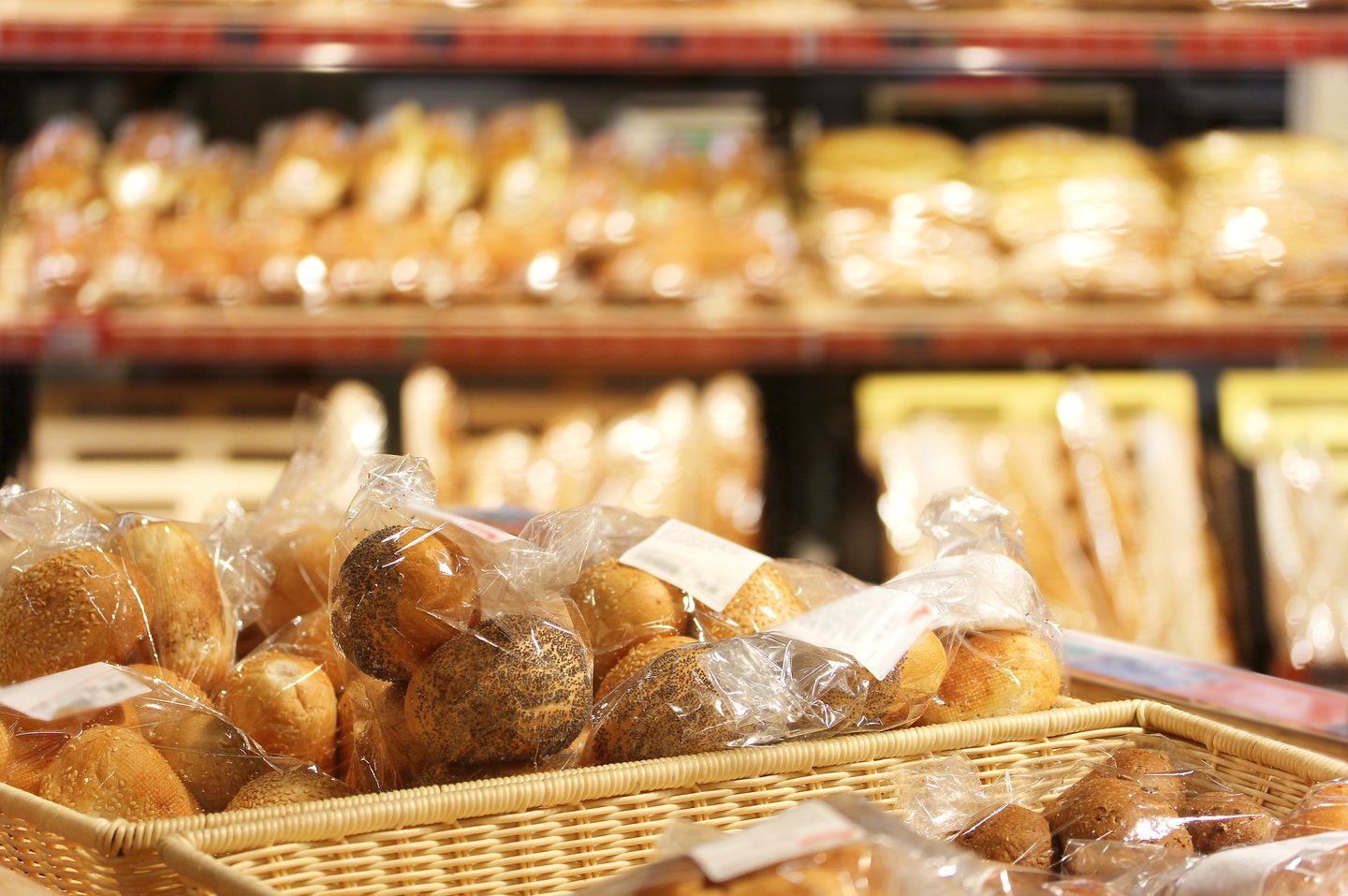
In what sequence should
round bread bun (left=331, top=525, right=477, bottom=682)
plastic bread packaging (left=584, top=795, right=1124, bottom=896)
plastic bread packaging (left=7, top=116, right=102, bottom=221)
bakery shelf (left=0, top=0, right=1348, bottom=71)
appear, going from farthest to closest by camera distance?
plastic bread packaging (left=7, top=116, right=102, bottom=221) → bakery shelf (left=0, top=0, right=1348, bottom=71) → round bread bun (left=331, top=525, right=477, bottom=682) → plastic bread packaging (left=584, top=795, right=1124, bottom=896)

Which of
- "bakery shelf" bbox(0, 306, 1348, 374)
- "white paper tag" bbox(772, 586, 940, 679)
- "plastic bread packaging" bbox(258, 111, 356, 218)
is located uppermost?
"plastic bread packaging" bbox(258, 111, 356, 218)

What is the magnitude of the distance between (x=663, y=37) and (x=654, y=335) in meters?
0.49

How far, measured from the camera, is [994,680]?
89 cm

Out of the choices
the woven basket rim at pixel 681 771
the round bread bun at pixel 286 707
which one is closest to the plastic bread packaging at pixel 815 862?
the woven basket rim at pixel 681 771

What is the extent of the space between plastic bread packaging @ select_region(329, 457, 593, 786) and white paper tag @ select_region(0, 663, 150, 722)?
0.12 m

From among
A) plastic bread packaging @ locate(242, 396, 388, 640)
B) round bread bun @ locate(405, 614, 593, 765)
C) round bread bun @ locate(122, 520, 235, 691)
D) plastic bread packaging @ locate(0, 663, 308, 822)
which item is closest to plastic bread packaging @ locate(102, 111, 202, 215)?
plastic bread packaging @ locate(242, 396, 388, 640)

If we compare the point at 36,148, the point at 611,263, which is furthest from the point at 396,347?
the point at 36,148

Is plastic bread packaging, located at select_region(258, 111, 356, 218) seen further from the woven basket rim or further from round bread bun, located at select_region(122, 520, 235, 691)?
the woven basket rim

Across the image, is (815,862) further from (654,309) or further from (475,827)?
(654,309)

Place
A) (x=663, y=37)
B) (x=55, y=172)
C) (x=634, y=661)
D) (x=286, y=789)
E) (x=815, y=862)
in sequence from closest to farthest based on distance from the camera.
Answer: (x=815, y=862), (x=286, y=789), (x=634, y=661), (x=663, y=37), (x=55, y=172)

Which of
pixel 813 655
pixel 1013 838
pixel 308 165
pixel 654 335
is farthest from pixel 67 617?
pixel 308 165

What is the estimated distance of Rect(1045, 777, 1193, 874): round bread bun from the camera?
74 cm

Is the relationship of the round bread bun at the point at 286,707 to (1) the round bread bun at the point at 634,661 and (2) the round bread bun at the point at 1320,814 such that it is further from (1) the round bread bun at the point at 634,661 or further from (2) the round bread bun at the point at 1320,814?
(2) the round bread bun at the point at 1320,814

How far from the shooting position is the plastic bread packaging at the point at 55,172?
2.53 m
